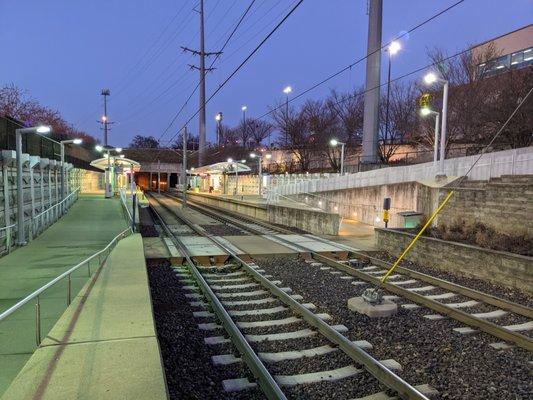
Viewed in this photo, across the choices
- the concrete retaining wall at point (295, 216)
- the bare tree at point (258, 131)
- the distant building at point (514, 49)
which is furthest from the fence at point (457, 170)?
the bare tree at point (258, 131)

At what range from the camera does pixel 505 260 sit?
10367mm

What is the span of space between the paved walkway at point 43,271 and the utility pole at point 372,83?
24.0m

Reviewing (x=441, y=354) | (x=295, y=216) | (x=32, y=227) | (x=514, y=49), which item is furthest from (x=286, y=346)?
(x=514, y=49)

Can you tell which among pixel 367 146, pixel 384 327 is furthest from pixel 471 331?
pixel 367 146

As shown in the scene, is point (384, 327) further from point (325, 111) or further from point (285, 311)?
point (325, 111)

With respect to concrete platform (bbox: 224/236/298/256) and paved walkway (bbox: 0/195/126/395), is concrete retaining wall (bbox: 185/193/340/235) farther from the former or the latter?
paved walkway (bbox: 0/195/126/395)

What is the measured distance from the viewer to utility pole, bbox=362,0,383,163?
40344mm

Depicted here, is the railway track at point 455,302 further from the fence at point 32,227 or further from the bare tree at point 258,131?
the bare tree at point 258,131

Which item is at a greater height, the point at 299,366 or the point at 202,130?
the point at 202,130

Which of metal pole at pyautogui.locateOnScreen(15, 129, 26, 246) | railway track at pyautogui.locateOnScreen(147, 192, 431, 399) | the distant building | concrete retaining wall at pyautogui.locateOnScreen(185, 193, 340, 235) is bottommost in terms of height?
railway track at pyautogui.locateOnScreen(147, 192, 431, 399)

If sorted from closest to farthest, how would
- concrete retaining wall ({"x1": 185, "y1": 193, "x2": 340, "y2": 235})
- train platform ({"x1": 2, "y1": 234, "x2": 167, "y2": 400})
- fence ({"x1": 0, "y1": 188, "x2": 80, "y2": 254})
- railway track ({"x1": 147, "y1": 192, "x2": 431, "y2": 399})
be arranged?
train platform ({"x1": 2, "y1": 234, "x2": 167, "y2": 400})
railway track ({"x1": 147, "y1": 192, "x2": 431, "y2": 399})
fence ({"x1": 0, "y1": 188, "x2": 80, "y2": 254})
concrete retaining wall ({"x1": 185, "y1": 193, "x2": 340, "y2": 235})

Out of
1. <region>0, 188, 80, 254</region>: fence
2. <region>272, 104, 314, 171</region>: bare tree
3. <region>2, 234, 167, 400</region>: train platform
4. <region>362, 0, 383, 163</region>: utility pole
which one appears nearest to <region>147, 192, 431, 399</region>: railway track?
<region>2, 234, 167, 400</region>: train platform

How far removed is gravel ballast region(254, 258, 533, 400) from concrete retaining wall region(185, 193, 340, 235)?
1082 centimetres

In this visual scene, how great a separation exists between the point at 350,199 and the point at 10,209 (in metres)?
17.8
